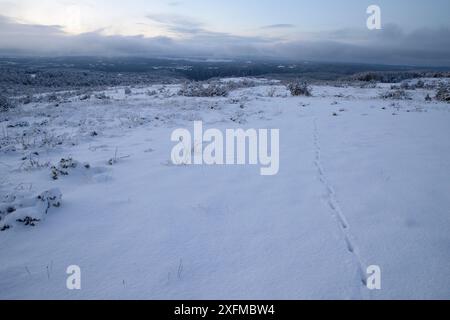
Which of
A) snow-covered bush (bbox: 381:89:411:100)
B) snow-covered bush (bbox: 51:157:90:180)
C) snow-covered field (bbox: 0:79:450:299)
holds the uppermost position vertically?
snow-covered bush (bbox: 381:89:411:100)

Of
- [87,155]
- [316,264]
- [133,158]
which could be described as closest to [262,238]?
[316,264]

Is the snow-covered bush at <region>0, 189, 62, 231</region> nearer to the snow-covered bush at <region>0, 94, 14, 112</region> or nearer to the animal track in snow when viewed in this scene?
the animal track in snow

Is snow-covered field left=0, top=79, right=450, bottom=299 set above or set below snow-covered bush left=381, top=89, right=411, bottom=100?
Answer: below

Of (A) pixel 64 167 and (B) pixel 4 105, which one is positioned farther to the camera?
(B) pixel 4 105

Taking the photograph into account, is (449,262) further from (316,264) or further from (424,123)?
(424,123)

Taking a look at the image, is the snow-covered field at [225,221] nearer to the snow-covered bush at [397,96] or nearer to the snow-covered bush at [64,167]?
the snow-covered bush at [64,167]

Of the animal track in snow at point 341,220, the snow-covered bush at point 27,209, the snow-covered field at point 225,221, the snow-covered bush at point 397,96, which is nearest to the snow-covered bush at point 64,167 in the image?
the snow-covered field at point 225,221

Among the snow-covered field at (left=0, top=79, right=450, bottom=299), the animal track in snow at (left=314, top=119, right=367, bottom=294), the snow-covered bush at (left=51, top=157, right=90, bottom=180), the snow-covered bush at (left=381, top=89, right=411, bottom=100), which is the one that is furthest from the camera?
the snow-covered bush at (left=381, top=89, right=411, bottom=100)

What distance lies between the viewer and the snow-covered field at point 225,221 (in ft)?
10.7

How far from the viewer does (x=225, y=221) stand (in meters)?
4.58

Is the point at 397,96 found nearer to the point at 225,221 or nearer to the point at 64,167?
the point at 225,221

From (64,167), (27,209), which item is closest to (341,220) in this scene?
(27,209)

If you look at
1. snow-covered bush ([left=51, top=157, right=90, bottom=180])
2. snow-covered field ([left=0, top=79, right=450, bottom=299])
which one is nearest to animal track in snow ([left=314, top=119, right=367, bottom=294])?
snow-covered field ([left=0, top=79, right=450, bottom=299])

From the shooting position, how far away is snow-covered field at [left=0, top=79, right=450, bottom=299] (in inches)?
128
